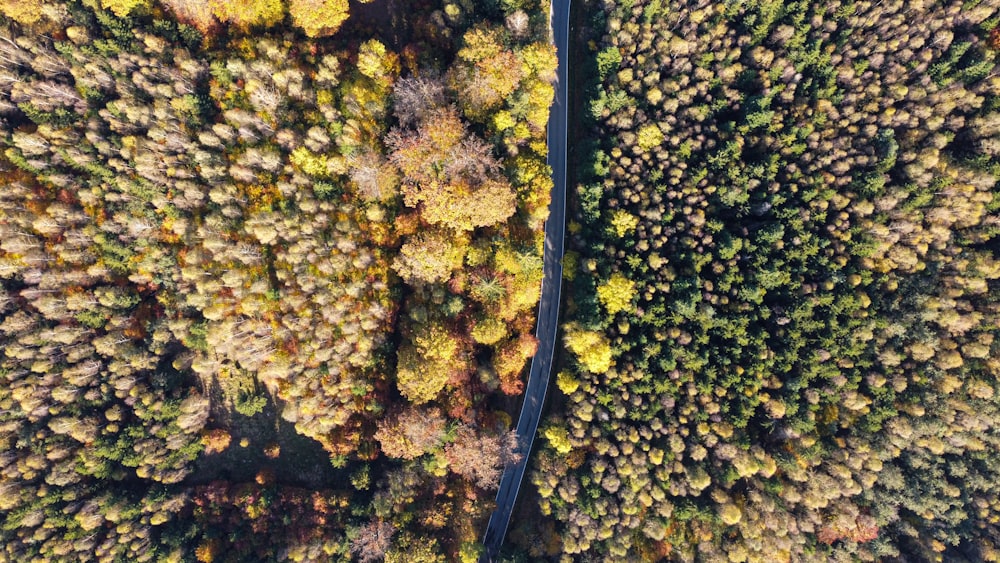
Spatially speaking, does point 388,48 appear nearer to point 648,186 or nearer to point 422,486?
point 648,186

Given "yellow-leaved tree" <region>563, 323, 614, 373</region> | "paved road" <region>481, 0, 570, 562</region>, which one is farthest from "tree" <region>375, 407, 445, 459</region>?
"yellow-leaved tree" <region>563, 323, 614, 373</region>

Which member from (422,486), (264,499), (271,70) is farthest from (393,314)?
(271,70)

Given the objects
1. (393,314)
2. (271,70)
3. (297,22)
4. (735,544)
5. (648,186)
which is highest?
(297,22)

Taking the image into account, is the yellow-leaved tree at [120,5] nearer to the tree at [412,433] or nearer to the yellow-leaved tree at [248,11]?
the yellow-leaved tree at [248,11]

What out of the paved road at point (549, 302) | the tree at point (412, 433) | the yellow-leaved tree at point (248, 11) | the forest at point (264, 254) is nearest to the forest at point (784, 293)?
the paved road at point (549, 302)

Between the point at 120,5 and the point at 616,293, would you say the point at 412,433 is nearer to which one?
the point at 616,293
